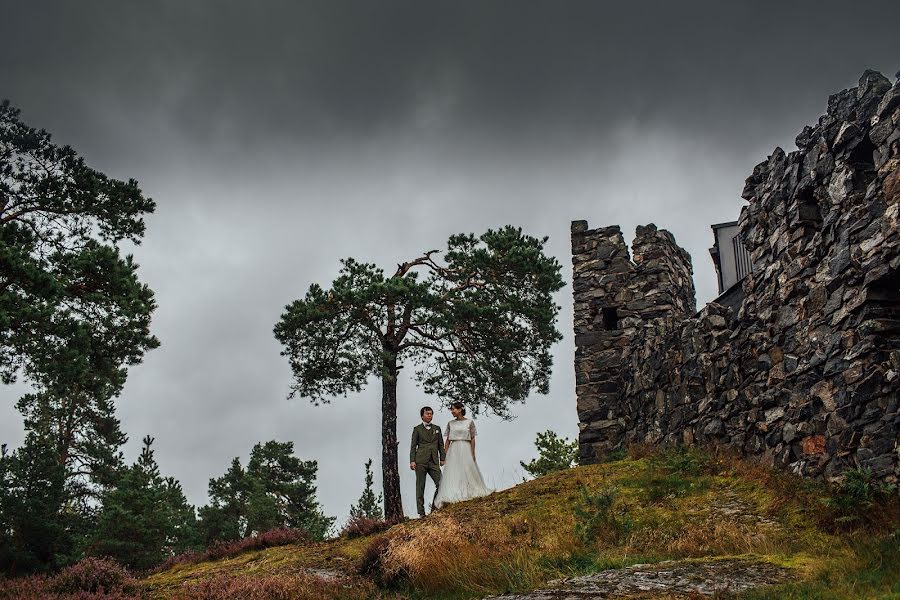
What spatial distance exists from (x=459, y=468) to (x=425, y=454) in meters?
0.76

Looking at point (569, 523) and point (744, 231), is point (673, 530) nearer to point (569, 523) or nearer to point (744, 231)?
point (569, 523)

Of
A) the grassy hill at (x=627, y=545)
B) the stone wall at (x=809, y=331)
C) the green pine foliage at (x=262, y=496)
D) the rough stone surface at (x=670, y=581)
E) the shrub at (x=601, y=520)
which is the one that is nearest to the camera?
→ the rough stone surface at (x=670, y=581)

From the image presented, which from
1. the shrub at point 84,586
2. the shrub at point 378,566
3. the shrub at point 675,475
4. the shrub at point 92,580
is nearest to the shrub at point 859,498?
the shrub at point 675,475

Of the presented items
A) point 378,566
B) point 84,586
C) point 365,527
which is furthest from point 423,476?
point 84,586

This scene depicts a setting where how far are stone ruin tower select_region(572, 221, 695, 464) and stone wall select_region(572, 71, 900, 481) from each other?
81 cm

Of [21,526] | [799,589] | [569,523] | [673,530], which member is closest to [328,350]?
[21,526]

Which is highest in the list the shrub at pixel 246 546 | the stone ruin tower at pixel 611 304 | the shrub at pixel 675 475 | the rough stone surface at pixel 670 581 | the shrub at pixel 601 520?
the stone ruin tower at pixel 611 304

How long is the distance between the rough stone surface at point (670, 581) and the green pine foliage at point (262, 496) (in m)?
19.2

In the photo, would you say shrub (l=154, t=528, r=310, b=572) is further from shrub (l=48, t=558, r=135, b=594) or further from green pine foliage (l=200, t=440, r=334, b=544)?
green pine foliage (l=200, t=440, r=334, b=544)

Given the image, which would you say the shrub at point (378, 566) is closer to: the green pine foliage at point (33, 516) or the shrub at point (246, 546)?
the shrub at point (246, 546)

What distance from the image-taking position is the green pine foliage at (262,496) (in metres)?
27.0


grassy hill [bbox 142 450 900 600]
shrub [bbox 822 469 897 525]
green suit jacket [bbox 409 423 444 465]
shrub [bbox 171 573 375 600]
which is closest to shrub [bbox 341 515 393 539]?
grassy hill [bbox 142 450 900 600]

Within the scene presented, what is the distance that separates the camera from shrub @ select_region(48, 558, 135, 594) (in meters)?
11.2

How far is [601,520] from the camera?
33.9 ft
